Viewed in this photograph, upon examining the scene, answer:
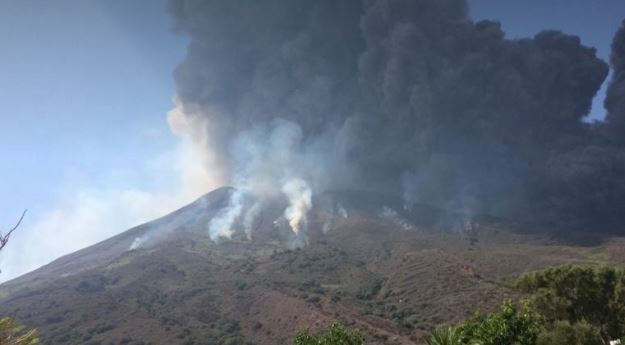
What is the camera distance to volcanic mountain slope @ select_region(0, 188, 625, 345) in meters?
67.5

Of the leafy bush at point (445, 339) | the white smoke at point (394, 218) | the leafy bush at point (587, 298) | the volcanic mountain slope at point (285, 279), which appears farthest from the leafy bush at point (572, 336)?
the white smoke at point (394, 218)

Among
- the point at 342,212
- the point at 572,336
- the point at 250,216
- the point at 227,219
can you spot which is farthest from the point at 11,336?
the point at 227,219

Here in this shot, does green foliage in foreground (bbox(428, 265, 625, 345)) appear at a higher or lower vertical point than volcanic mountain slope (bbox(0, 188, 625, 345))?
lower

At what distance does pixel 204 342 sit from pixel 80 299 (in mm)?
37275

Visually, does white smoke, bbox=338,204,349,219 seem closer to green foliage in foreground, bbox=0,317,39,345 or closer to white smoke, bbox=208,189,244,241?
white smoke, bbox=208,189,244,241

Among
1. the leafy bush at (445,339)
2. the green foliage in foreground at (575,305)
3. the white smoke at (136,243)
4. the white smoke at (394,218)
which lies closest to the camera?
the leafy bush at (445,339)

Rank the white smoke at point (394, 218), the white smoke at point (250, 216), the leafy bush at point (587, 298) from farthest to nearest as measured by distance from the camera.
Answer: the white smoke at point (250, 216), the white smoke at point (394, 218), the leafy bush at point (587, 298)

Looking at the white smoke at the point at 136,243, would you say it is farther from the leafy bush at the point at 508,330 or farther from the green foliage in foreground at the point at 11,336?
the green foliage in foreground at the point at 11,336

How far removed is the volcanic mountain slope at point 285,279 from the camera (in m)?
67.5

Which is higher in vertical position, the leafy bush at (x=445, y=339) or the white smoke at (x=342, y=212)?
the white smoke at (x=342, y=212)

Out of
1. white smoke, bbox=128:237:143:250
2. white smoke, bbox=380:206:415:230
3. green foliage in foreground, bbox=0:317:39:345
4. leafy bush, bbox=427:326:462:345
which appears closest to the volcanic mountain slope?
white smoke, bbox=128:237:143:250

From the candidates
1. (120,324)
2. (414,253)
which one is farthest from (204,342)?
(414,253)

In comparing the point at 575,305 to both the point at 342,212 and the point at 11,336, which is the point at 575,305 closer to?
the point at 11,336

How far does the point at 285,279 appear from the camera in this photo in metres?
92.4
